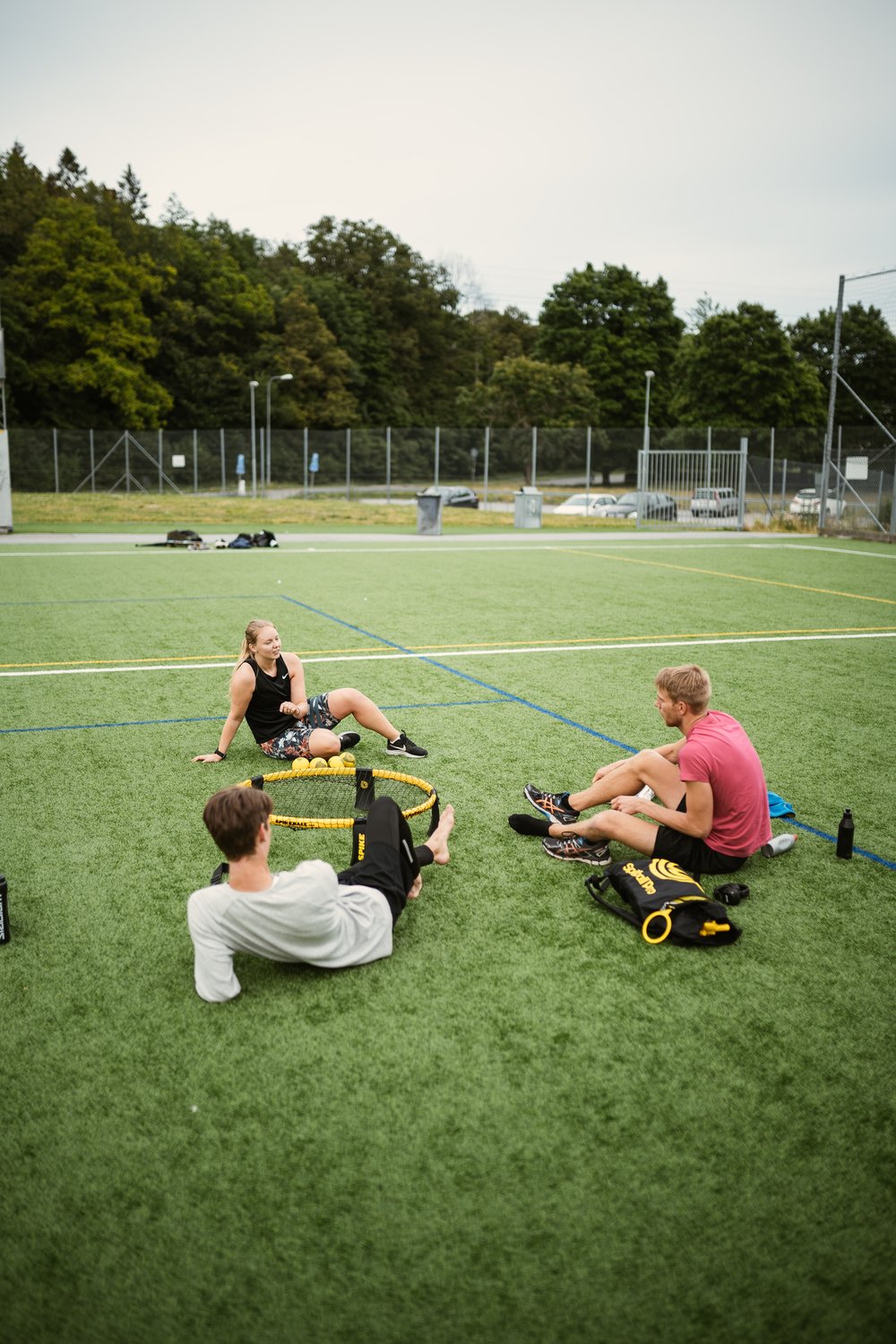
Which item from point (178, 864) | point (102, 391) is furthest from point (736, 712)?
point (102, 391)

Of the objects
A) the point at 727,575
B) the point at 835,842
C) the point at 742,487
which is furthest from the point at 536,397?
the point at 835,842

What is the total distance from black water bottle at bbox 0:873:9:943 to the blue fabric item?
4.25 m

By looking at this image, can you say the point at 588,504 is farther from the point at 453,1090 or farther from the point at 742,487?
the point at 453,1090

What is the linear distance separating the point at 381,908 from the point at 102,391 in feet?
198

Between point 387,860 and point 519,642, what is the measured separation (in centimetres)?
789

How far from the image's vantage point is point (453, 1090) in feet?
12.0

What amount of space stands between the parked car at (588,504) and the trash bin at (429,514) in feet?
38.5

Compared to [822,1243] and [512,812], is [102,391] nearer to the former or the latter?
[512,812]

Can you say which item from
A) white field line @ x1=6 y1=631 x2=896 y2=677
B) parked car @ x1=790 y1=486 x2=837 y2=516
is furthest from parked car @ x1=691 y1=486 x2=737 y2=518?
white field line @ x1=6 y1=631 x2=896 y2=677

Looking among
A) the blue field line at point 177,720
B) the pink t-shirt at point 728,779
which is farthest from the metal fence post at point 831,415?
the pink t-shirt at point 728,779

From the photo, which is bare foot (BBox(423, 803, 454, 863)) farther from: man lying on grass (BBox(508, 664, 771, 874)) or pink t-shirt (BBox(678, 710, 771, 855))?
pink t-shirt (BBox(678, 710, 771, 855))

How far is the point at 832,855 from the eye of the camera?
233 inches

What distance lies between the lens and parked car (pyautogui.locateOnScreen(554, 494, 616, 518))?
4300cm

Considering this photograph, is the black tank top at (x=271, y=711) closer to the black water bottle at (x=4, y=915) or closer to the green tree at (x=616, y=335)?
the black water bottle at (x=4, y=915)
